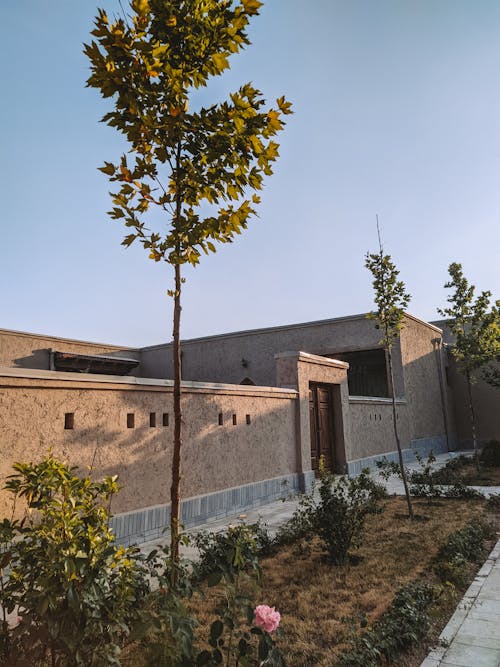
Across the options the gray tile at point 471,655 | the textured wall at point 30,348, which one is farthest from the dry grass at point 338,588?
the textured wall at point 30,348

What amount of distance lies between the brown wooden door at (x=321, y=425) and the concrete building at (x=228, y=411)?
33mm

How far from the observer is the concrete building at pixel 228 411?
6.11m

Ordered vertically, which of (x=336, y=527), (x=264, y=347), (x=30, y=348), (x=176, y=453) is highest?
(x=264, y=347)

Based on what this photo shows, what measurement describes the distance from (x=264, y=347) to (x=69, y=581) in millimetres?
17124

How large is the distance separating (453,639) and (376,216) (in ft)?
22.9

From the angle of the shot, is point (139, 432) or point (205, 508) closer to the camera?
point (139, 432)

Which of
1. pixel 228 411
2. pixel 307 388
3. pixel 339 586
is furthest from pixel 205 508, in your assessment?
pixel 307 388

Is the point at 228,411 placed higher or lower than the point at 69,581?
higher

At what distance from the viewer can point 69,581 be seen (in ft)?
7.39

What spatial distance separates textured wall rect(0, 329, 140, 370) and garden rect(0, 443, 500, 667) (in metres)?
12.3

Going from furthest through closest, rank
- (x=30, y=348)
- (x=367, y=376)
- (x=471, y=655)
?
1. (x=367, y=376)
2. (x=30, y=348)
3. (x=471, y=655)

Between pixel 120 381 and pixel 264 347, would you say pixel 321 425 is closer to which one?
pixel 264 347

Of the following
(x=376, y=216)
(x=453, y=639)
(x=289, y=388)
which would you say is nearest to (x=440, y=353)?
(x=289, y=388)

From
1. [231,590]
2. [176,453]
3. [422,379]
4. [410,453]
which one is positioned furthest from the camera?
[422,379]
